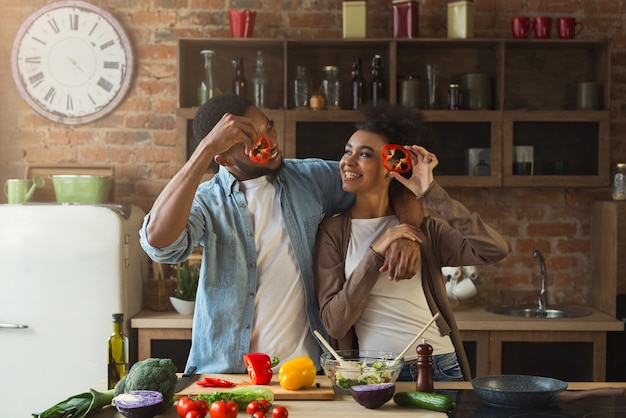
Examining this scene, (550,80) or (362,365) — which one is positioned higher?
(550,80)

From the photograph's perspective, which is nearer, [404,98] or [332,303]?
[332,303]

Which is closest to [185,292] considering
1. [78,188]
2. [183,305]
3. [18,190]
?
[183,305]

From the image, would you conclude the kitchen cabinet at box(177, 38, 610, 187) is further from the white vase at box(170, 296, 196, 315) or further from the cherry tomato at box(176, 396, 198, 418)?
the cherry tomato at box(176, 396, 198, 418)

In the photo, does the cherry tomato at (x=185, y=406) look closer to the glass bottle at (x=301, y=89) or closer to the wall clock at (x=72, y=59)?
the glass bottle at (x=301, y=89)

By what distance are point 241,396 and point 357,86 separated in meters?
2.60

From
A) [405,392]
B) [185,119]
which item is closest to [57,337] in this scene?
[185,119]

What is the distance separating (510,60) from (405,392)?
9.42 ft

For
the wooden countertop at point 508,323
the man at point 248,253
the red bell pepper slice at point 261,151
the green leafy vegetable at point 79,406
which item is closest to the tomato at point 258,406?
the green leafy vegetable at point 79,406

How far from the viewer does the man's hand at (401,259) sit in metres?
2.46

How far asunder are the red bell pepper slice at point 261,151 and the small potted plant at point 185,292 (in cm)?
177

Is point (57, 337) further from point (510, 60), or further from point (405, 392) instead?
point (510, 60)

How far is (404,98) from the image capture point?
4.33 meters

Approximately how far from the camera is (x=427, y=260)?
2660mm

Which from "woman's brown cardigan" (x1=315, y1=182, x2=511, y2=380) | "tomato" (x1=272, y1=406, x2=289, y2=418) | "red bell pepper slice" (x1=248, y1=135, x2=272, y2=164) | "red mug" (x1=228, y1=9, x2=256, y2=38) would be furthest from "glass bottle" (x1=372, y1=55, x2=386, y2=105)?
"tomato" (x1=272, y1=406, x2=289, y2=418)
